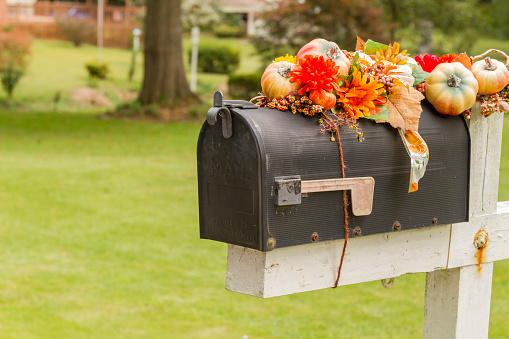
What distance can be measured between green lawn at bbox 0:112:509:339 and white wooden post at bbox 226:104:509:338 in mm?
151

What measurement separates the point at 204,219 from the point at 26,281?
3.51 meters

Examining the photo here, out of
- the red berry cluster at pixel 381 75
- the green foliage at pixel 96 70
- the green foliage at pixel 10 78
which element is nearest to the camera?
the red berry cluster at pixel 381 75

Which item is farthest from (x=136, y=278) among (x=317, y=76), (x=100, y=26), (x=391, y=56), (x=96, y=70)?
(x=100, y=26)

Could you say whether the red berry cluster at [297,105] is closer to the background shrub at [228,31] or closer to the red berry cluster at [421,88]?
the red berry cluster at [421,88]

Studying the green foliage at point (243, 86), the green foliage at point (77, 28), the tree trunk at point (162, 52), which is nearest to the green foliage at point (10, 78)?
the tree trunk at point (162, 52)

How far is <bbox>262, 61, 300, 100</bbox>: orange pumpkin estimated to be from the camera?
1738mm

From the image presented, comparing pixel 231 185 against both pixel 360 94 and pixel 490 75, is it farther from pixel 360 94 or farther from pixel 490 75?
pixel 490 75

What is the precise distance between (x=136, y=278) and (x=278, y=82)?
139 inches

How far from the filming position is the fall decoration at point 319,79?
170 centimetres

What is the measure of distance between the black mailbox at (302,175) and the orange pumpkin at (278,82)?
2.9 inches

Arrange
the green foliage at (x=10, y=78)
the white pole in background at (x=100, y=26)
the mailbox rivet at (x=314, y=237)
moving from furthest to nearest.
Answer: the white pole in background at (x=100, y=26), the green foliage at (x=10, y=78), the mailbox rivet at (x=314, y=237)

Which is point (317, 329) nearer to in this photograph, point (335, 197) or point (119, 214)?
point (335, 197)

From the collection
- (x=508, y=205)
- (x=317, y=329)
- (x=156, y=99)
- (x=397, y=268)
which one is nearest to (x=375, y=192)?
(x=397, y=268)

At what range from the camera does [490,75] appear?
6.44 feet
